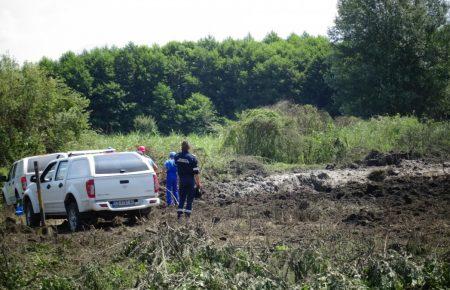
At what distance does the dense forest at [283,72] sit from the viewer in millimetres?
49688

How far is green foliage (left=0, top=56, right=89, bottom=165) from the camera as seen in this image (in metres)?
30.2

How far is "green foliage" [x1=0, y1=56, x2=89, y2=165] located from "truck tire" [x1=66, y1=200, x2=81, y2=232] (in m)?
13.1

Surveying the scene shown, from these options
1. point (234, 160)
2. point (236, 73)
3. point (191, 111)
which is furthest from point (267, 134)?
point (236, 73)

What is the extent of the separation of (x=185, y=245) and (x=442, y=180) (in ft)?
40.1

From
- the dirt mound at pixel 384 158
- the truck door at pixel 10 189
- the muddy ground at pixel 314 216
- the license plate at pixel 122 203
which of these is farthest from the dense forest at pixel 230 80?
the license plate at pixel 122 203

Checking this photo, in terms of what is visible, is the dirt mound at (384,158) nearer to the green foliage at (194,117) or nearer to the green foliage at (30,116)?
the green foliage at (30,116)

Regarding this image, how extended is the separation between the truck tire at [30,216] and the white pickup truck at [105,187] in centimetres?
134

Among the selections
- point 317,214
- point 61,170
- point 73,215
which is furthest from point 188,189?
point 61,170

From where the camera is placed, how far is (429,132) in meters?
32.6

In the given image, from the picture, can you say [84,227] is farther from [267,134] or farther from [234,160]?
[267,134]

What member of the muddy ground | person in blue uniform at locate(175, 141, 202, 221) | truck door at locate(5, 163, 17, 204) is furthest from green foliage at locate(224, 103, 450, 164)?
person in blue uniform at locate(175, 141, 202, 221)

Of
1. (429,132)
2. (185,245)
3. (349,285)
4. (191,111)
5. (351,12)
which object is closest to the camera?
(349,285)

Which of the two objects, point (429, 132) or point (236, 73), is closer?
point (429, 132)

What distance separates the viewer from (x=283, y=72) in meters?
68.9
